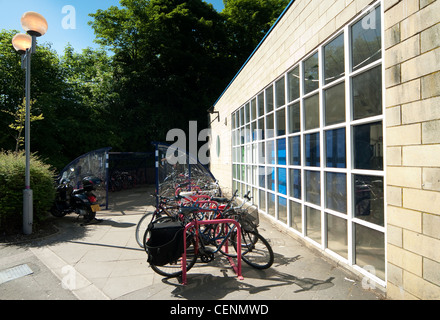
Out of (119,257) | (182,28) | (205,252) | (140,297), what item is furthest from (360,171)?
(182,28)

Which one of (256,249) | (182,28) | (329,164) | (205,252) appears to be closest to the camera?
(205,252)

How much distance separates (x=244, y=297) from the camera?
3.09 m

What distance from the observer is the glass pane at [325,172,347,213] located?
145 inches

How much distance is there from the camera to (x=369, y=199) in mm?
3291

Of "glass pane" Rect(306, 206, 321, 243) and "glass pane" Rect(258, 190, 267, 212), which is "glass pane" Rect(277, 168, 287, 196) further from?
"glass pane" Rect(258, 190, 267, 212)

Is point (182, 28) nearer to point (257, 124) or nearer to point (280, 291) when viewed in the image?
point (257, 124)

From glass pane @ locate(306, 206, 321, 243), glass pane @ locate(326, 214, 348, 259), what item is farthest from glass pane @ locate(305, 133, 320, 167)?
glass pane @ locate(326, 214, 348, 259)

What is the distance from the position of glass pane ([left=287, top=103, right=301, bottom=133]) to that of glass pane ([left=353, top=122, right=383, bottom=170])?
62.7 inches

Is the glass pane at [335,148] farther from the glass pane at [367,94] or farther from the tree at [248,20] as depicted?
the tree at [248,20]

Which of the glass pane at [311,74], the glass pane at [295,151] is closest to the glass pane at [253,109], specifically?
the glass pane at [295,151]

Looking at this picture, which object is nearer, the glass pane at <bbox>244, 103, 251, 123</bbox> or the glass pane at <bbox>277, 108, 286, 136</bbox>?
the glass pane at <bbox>277, 108, 286, 136</bbox>

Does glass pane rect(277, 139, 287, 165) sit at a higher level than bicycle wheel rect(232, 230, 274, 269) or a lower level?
higher

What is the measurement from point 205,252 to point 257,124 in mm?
4388

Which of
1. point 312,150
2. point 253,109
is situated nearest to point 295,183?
point 312,150
